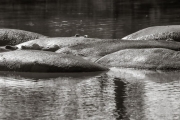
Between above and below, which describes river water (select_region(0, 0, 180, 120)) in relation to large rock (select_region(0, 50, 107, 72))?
below

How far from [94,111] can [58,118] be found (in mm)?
707

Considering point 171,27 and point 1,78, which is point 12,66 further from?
point 171,27

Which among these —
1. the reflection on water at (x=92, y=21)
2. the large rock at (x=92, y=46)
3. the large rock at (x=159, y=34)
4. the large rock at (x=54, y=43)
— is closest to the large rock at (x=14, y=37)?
the large rock at (x=54, y=43)

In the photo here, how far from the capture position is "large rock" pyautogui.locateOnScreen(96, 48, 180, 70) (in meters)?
13.4

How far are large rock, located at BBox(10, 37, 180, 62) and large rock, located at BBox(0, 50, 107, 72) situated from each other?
1404 mm

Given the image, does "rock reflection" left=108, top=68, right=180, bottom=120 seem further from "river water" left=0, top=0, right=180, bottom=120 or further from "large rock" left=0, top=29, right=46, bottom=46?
"large rock" left=0, top=29, right=46, bottom=46

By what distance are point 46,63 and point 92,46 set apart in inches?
106

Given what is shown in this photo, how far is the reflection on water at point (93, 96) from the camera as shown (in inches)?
355

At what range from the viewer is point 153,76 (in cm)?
1270

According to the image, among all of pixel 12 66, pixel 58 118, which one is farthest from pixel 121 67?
pixel 58 118

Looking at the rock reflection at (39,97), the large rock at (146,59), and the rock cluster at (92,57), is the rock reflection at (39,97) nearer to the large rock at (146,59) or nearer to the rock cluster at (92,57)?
the rock cluster at (92,57)

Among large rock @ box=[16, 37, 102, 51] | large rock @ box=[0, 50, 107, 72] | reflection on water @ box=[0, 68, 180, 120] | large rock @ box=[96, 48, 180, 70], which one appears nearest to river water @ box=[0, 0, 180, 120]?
reflection on water @ box=[0, 68, 180, 120]

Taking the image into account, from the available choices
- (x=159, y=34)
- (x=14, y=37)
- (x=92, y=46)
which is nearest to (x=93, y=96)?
(x=92, y=46)

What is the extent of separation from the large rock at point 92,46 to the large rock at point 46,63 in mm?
1404
